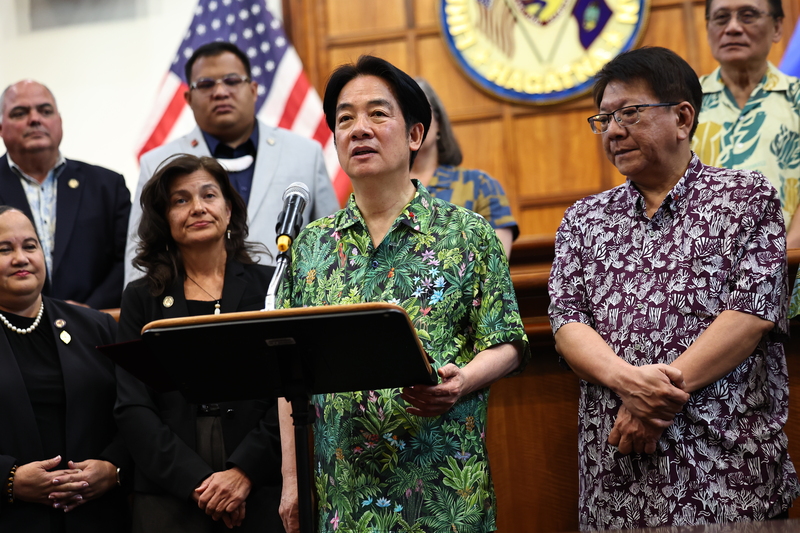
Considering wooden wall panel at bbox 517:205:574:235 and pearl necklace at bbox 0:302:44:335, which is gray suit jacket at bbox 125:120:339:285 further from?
wooden wall panel at bbox 517:205:574:235

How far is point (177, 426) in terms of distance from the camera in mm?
2410

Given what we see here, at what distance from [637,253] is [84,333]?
1591 millimetres

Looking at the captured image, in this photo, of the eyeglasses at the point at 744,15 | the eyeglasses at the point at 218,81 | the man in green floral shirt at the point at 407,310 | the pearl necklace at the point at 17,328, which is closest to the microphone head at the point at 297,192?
the man in green floral shirt at the point at 407,310

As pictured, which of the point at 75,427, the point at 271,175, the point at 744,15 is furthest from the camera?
the point at 271,175

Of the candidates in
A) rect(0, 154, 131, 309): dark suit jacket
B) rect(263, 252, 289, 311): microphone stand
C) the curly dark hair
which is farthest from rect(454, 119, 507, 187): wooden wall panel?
rect(263, 252, 289, 311): microphone stand

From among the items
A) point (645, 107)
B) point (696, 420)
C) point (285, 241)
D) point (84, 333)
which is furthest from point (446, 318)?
point (84, 333)

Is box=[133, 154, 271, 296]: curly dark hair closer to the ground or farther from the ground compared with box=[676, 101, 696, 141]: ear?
closer to the ground

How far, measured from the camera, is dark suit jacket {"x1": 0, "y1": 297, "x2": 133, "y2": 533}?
8.02 ft

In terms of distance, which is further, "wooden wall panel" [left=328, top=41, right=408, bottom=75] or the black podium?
"wooden wall panel" [left=328, top=41, right=408, bottom=75]

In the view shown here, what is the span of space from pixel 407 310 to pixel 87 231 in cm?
193

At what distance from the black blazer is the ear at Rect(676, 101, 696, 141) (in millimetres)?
1189

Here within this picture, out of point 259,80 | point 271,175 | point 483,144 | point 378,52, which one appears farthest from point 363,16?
point 271,175

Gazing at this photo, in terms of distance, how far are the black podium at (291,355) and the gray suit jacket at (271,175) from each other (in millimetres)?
1507

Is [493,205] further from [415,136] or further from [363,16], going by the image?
[363,16]
